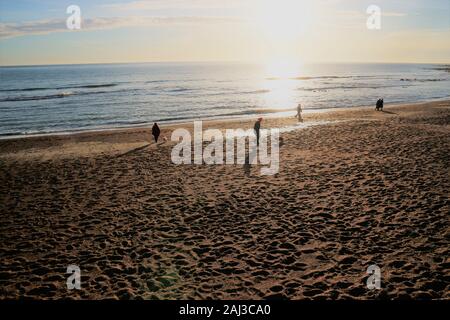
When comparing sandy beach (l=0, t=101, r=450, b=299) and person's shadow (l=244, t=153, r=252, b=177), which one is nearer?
sandy beach (l=0, t=101, r=450, b=299)

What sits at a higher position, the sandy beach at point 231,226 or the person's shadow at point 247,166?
the person's shadow at point 247,166

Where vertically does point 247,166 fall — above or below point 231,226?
above

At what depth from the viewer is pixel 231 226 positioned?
9.95m

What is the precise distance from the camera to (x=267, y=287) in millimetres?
7129

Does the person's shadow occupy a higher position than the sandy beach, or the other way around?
the person's shadow

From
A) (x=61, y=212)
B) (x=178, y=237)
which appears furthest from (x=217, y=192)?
(x=61, y=212)

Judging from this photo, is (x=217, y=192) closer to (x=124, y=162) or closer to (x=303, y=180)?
(x=303, y=180)

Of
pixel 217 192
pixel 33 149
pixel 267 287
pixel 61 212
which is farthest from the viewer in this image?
pixel 33 149

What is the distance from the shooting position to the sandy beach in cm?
725

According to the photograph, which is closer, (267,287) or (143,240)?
(267,287)

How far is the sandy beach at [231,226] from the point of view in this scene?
7.25 m

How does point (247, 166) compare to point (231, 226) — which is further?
point (247, 166)

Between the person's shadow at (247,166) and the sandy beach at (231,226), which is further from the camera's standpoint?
the person's shadow at (247,166)
